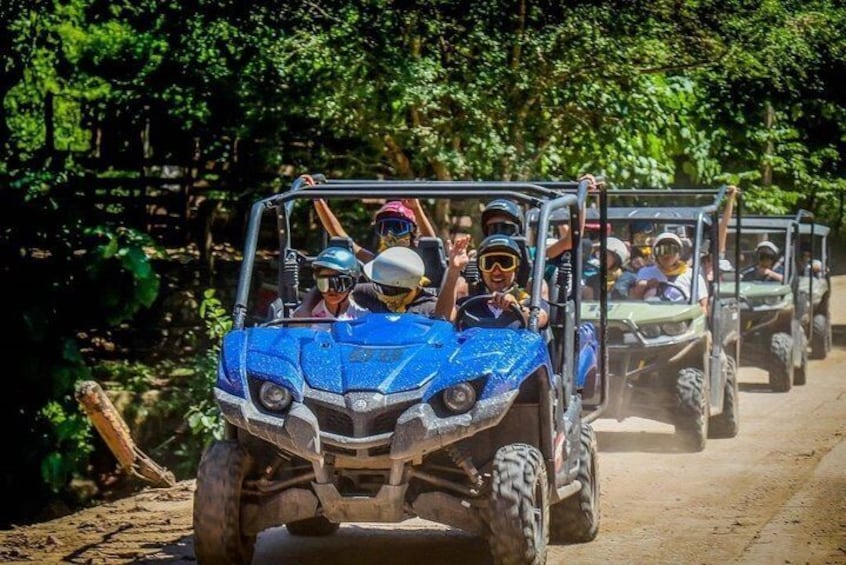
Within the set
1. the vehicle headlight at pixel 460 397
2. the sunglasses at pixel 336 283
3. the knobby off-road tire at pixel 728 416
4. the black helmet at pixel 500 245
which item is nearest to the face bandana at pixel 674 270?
the knobby off-road tire at pixel 728 416

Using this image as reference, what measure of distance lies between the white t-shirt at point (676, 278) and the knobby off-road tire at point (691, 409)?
99 cm

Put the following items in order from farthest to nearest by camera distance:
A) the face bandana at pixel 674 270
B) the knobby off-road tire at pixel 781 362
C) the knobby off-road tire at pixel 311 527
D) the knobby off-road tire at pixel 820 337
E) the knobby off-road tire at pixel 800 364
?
the knobby off-road tire at pixel 820 337, the knobby off-road tire at pixel 800 364, the knobby off-road tire at pixel 781 362, the face bandana at pixel 674 270, the knobby off-road tire at pixel 311 527

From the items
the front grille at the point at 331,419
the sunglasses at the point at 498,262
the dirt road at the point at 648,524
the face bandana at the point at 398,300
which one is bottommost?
the dirt road at the point at 648,524

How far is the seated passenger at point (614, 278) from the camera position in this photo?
41.8ft

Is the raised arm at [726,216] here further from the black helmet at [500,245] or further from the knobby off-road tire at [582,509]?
the black helmet at [500,245]

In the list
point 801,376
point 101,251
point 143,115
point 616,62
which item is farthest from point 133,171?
point 801,376

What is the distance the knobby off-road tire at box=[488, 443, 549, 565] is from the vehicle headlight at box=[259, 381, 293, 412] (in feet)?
3.10

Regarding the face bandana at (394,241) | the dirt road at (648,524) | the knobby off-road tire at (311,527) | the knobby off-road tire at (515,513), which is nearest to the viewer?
the knobby off-road tire at (515,513)

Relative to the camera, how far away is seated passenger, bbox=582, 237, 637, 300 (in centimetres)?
1273

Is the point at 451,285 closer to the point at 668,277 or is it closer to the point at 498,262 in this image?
the point at 498,262

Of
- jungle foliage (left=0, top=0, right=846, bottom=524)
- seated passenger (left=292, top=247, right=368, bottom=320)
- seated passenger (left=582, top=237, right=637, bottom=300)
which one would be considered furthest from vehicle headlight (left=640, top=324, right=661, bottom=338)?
seated passenger (left=292, top=247, right=368, bottom=320)

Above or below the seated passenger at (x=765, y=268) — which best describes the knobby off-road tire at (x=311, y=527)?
below

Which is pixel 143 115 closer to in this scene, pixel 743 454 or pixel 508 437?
pixel 743 454

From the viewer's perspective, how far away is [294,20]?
1440cm
